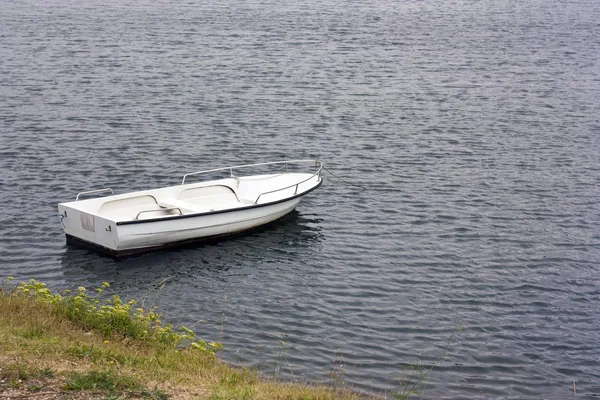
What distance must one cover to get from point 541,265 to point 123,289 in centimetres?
1052

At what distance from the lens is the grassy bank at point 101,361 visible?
9812 millimetres

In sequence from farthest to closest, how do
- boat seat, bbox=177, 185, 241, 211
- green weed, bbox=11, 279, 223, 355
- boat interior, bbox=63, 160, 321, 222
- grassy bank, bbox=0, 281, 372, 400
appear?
boat seat, bbox=177, 185, 241, 211, boat interior, bbox=63, 160, 321, 222, green weed, bbox=11, 279, 223, 355, grassy bank, bbox=0, 281, 372, 400

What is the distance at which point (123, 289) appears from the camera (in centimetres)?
1928

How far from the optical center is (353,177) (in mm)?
28469

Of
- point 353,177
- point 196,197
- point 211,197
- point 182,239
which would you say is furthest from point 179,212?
point 353,177

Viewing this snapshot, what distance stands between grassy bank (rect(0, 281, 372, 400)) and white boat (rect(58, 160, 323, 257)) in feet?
21.4

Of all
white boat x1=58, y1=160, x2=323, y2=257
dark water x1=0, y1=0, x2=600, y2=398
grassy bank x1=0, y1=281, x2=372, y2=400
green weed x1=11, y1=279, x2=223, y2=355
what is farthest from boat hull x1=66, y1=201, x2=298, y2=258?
green weed x1=11, y1=279, x2=223, y2=355

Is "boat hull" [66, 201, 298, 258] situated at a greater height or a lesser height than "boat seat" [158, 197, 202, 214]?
lesser

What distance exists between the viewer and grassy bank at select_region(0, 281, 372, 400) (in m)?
9.81

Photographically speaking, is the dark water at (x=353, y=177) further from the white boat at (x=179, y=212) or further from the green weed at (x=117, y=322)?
the green weed at (x=117, y=322)

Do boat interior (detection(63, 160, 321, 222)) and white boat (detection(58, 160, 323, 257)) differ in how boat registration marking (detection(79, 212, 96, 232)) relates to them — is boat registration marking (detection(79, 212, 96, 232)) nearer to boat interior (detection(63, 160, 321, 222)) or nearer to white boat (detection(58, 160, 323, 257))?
white boat (detection(58, 160, 323, 257))

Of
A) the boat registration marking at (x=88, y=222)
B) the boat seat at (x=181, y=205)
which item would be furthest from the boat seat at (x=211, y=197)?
the boat registration marking at (x=88, y=222)

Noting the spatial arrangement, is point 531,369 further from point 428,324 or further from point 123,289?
point 123,289

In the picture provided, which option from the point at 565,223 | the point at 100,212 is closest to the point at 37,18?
the point at 100,212
